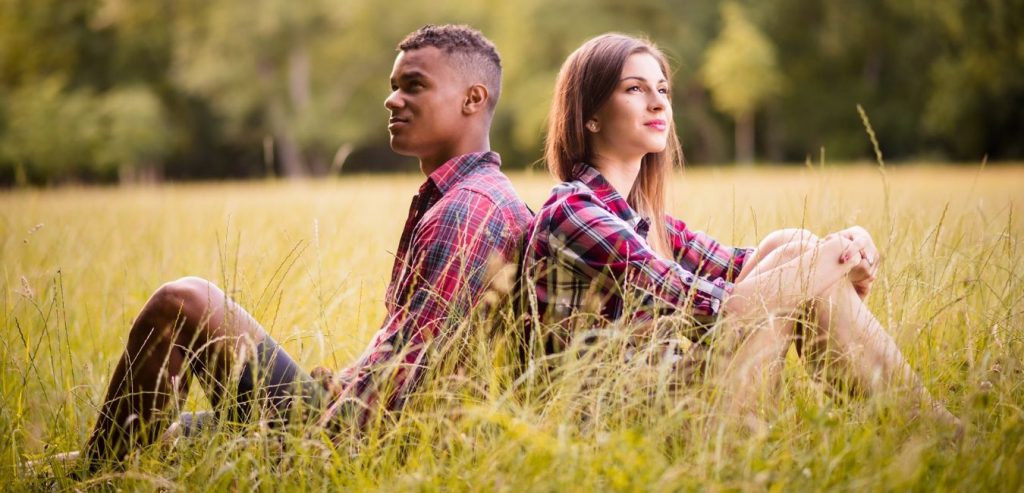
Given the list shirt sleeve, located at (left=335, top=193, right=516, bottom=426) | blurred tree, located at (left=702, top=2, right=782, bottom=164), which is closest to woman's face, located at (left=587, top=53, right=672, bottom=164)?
shirt sleeve, located at (left=335, top=193, right=516, bottom=426)

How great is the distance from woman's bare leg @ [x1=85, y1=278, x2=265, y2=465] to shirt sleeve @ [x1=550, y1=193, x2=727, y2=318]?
3.02 feet

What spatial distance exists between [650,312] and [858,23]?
3106 cm

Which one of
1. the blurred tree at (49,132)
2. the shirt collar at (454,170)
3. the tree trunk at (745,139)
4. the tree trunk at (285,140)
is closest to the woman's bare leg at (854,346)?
the shirt collar at (454,170)

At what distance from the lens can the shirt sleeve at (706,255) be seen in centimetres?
306

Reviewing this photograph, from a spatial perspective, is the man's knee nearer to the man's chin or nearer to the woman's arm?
the man's chin

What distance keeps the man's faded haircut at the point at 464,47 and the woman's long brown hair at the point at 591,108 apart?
9.7 inches

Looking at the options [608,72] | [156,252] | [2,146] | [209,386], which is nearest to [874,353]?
[608,72]

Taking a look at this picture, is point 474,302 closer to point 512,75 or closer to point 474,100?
point 474,100

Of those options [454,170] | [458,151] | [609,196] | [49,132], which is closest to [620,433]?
[609,196]

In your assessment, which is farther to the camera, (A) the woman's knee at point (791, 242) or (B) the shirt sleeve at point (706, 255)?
(B) the shirt sleeve at point (706, 255)


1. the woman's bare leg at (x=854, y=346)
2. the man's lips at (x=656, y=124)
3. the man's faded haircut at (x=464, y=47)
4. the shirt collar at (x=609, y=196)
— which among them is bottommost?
the woman's bare leg at (x=854, y=346)

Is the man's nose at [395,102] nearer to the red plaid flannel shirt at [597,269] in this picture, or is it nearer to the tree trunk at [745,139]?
the red plaid flannel shirt at [597,269]

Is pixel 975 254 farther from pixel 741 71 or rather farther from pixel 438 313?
pixel 741 71

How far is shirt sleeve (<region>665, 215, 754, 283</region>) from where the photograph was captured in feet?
10.1
